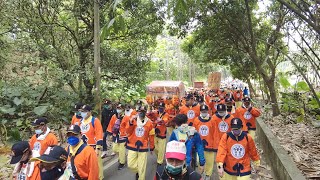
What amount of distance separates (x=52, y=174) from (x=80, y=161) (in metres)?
0.60

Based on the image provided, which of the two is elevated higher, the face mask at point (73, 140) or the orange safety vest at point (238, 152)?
the face mask at point (73, 140)

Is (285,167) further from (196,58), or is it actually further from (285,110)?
(196,58)

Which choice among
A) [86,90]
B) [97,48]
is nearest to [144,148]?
[97,48]

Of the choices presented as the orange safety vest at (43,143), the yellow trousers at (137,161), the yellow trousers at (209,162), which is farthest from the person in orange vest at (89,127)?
the yellow trousers at (209,162)

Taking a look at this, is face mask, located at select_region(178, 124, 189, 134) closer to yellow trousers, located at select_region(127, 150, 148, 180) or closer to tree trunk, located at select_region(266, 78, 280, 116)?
yellow trousers, located at select_region(127, 150, 148, 180)

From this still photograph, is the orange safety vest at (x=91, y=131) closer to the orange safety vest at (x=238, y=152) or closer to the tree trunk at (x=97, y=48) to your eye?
the orange safety vest at (x=238, y=152)

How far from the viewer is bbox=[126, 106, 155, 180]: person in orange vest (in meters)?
7.87

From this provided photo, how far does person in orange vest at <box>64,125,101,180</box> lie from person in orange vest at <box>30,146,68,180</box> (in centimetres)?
43

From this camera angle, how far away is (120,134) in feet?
30.5

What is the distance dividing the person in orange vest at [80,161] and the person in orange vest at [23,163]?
22.3 inches

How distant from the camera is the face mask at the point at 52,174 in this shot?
4594 millimetres

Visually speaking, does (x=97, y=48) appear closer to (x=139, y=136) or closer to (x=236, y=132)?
(x=139, y=136)

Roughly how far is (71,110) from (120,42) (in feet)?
13.3

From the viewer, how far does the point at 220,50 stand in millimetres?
21375
